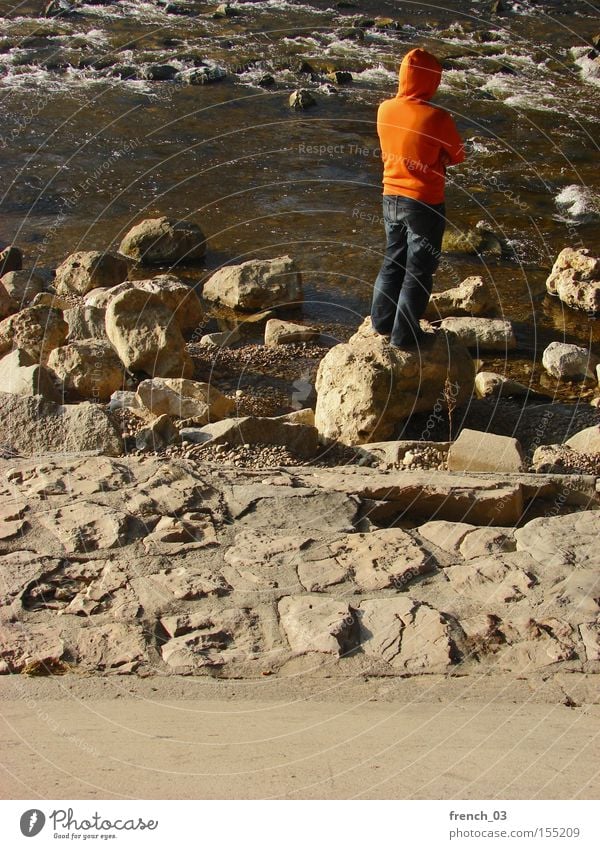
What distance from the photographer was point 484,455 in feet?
19.8

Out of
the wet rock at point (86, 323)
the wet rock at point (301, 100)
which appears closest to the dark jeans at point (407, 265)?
the wet rock at point (86, 323)

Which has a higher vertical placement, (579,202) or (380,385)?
(579,202)

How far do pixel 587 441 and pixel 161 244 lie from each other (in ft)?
18.5

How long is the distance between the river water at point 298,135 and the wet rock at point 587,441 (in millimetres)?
1640

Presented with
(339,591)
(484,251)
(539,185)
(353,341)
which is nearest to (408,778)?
(339,591)

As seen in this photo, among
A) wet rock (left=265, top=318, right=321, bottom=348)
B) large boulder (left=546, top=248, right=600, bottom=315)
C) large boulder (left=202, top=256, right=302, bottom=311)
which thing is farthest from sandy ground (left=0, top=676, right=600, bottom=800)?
large boulder (left=546, top=248, right=600, bottom=315)

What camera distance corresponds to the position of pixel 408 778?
329 cm

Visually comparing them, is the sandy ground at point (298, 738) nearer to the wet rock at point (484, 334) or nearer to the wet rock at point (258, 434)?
the wet rock at point (258, 434)

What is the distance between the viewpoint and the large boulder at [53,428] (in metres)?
5.91

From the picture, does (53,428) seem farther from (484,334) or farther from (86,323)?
(484,334)

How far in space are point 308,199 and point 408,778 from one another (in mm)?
9603

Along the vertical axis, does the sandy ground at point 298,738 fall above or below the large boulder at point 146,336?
below

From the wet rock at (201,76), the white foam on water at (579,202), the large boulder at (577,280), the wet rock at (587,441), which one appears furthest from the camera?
the wet rock at (201,76)

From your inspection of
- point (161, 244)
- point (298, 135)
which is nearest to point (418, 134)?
point (161, 244)
